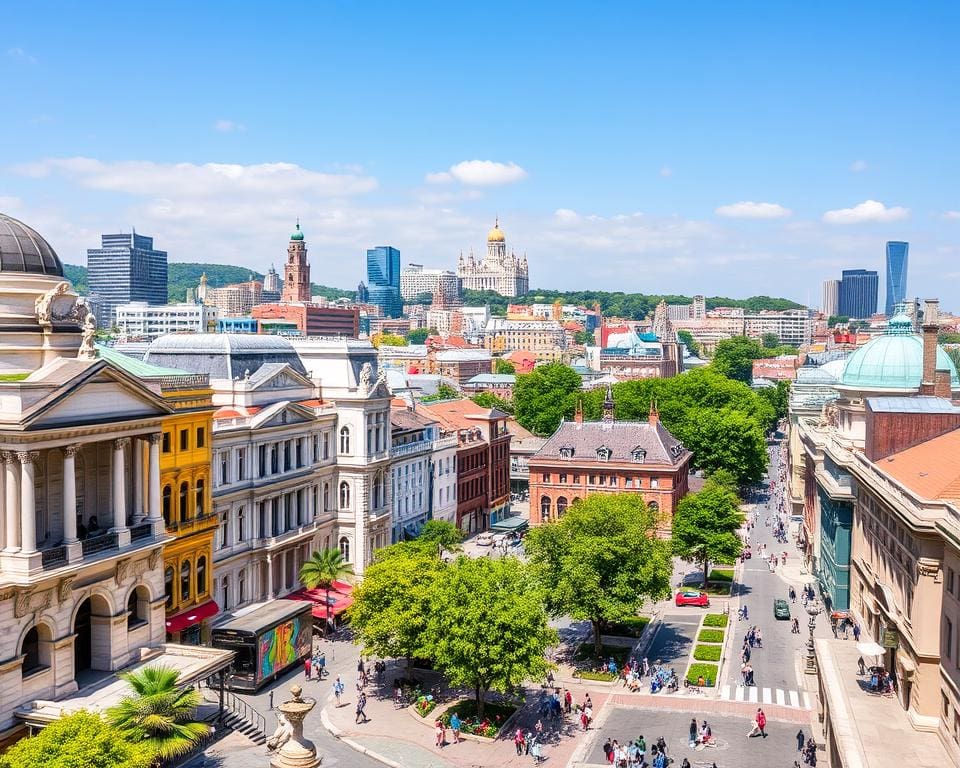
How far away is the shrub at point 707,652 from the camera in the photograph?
194ft

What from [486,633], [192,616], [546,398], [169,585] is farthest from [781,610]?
[546,398]

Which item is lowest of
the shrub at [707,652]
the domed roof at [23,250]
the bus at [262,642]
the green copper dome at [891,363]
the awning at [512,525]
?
the awning at [512,525]

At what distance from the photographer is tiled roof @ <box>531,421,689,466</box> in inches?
3748

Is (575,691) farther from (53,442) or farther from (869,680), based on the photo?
(53,442)

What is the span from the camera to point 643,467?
93875 mm

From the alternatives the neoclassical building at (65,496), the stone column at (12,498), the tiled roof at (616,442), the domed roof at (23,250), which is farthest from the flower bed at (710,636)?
the domed roof at (23,250)

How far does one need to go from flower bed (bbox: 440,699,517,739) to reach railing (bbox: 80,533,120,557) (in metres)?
18.1

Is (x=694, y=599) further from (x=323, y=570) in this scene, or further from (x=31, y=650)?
(x=31, y=650)

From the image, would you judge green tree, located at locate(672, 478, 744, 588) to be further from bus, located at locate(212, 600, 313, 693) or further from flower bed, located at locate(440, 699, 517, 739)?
bus, located at locate(212, 600, 313, 693)

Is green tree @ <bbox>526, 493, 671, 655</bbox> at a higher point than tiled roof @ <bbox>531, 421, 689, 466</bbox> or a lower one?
lower

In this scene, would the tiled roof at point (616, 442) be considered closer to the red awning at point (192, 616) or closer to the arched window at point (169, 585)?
the red awning at point (192, 616)

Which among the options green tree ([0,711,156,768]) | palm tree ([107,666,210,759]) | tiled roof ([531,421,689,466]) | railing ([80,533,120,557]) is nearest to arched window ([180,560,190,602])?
railing ([80,533,120,557])

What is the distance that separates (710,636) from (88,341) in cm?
4340

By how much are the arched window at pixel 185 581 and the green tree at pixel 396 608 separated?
9.23m
